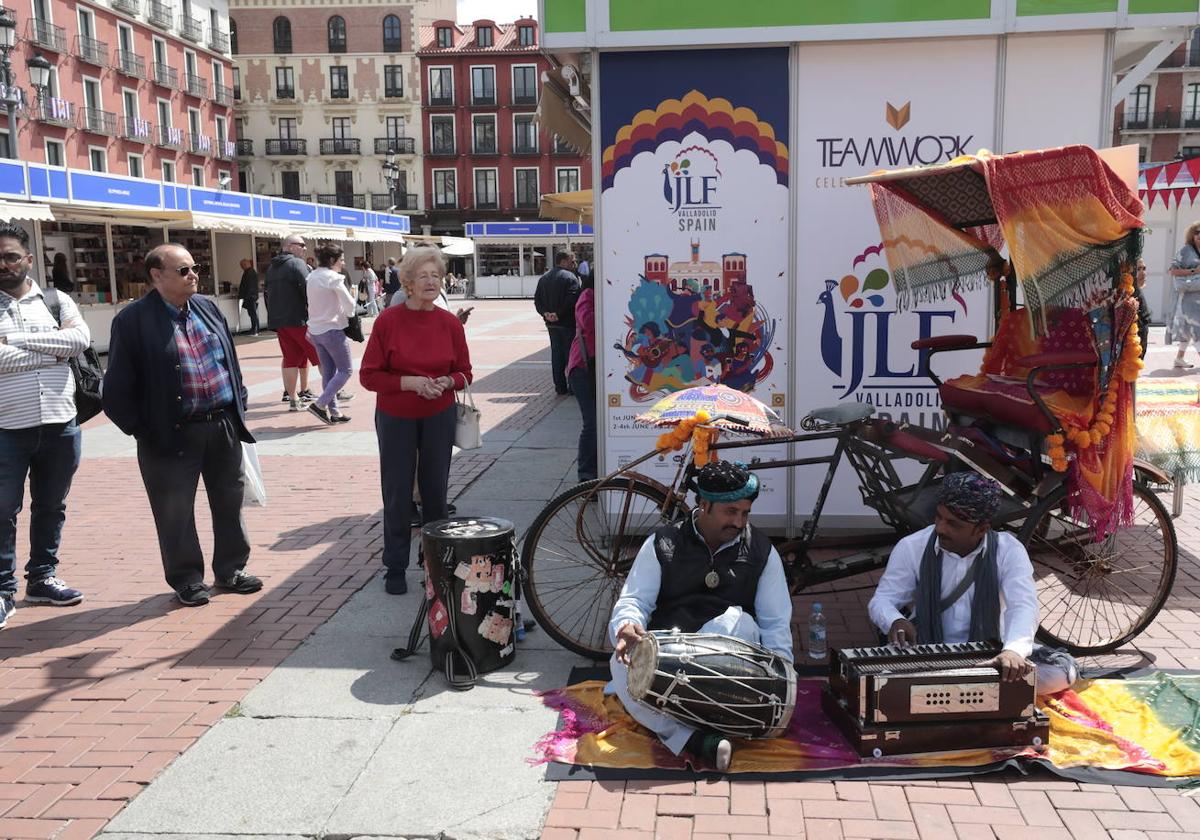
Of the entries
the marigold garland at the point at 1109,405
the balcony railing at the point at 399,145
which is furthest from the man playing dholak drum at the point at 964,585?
the balcony railing at the point at 399,145

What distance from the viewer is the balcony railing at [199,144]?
48.5 meters

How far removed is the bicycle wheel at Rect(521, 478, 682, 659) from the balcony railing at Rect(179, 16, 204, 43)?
50064 millimetres

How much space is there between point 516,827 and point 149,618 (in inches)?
111

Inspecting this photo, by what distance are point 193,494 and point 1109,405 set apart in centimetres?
442

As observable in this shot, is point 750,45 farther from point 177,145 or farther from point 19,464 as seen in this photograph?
point 177,145

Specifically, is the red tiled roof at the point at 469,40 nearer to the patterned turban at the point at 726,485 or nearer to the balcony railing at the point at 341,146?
the balcony railing at the point at 341,146

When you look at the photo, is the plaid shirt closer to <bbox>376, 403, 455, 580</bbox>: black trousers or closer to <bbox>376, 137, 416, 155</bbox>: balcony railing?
<bbox>376, 403, 455, 580</bbox>: black trousers

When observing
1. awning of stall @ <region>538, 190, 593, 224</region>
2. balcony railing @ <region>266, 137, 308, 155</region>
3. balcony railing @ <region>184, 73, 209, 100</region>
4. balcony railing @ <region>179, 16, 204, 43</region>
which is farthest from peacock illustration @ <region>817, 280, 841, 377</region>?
balcony railing @ <region>266, 137, 308, 155</region>

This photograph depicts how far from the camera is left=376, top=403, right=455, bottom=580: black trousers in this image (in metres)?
5.27

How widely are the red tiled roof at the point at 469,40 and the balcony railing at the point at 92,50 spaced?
22717mm

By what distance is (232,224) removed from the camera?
21312 millimetres

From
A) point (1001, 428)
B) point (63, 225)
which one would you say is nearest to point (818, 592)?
point (1001, 428)

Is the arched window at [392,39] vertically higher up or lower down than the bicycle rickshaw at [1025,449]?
higher up

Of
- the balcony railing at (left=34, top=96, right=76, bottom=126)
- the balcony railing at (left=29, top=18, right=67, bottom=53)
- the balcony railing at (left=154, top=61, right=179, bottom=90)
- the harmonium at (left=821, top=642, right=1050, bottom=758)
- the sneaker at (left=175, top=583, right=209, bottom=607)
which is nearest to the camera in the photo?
the harmonium at (left=821, top=642, right=1050, bottom=758)
